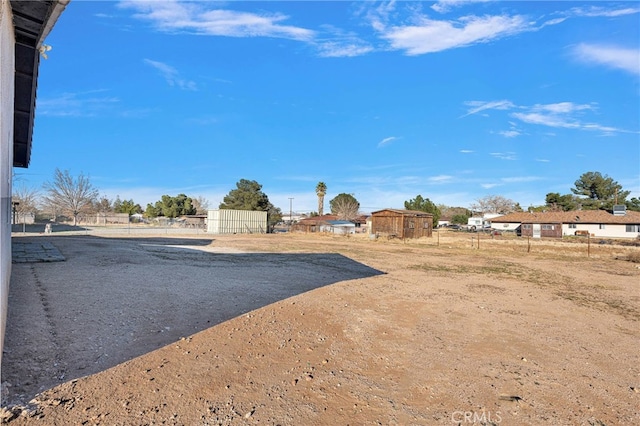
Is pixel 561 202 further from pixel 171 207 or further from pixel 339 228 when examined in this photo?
pixel 171 207

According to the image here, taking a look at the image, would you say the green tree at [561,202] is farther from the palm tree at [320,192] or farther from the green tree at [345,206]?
the palm tree at [320,192]

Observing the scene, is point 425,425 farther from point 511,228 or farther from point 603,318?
point 511,228

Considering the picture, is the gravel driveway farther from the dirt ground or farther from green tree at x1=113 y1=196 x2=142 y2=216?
green tree at x1=113 y1=196 x2=142 y2=216

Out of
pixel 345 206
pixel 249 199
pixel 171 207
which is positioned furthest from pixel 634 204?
pixel 171 207

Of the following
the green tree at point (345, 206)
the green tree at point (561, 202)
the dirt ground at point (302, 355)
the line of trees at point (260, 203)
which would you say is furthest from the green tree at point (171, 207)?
the green tree at point (561, 202)

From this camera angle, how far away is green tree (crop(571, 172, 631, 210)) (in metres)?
→ 58.5

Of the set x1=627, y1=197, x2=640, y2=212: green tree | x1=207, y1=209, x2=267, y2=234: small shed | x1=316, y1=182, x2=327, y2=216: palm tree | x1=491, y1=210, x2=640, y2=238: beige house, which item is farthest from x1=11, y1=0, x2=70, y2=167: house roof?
x1=627, y1=197, x2=640, y2=212: green tree

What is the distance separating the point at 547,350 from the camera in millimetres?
4867

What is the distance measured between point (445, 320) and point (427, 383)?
278 cm

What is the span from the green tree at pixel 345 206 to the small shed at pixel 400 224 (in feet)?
114

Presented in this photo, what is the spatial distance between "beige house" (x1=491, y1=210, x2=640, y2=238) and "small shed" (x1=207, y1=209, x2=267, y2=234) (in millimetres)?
37137

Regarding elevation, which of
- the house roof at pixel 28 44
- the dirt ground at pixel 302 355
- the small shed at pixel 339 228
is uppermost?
the house roof at pixel 28 44

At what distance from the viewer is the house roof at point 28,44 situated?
3857mm

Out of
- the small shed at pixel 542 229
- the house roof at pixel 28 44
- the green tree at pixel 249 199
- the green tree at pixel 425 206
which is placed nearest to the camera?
the house roof at pixel 28 44
